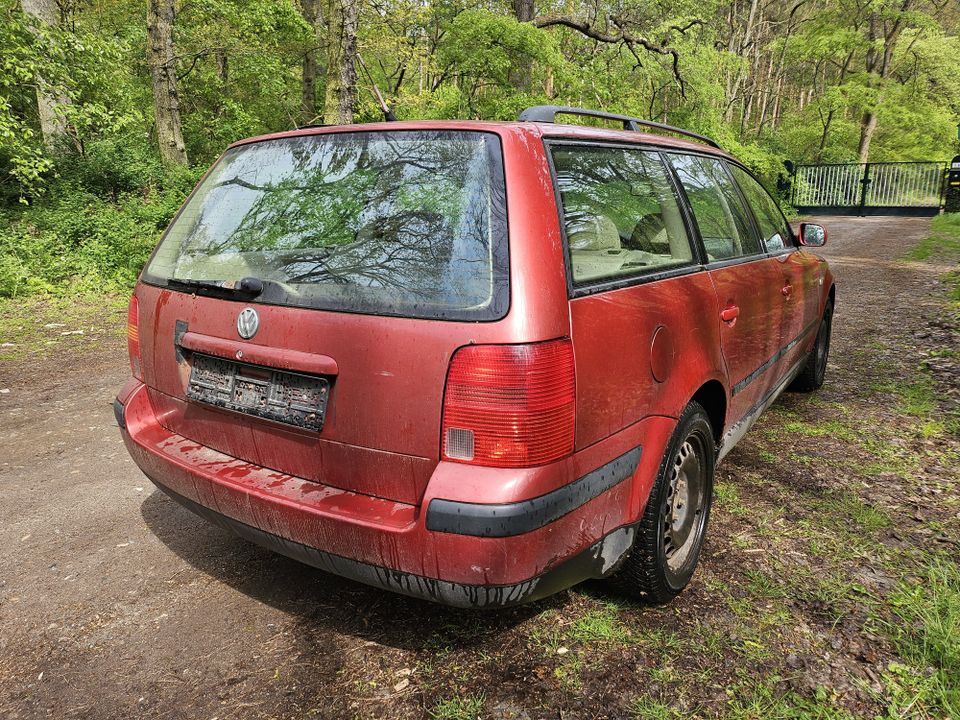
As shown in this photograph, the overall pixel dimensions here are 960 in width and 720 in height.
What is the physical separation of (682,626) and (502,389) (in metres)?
1.28

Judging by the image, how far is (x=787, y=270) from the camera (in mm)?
3787

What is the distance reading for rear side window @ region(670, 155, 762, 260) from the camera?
9.61 feet

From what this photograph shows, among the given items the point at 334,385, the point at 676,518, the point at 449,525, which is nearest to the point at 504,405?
the point at 449,525

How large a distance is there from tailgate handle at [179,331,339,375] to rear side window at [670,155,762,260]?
1771mm

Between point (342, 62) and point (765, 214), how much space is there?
6.32 metres

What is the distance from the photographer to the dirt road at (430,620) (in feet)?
6.83

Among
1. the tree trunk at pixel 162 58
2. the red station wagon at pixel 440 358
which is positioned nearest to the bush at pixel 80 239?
the tree trunk at pixel 162 58

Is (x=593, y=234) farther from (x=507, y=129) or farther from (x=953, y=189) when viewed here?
(x=953, y=189)

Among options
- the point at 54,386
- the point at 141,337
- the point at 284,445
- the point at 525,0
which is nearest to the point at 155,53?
the point at 525,0

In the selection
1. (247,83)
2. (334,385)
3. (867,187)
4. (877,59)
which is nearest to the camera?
(334,385)

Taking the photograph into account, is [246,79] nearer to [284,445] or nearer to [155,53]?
[155,53]

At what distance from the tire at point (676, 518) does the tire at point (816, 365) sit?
8.47ft

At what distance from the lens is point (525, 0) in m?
13.2

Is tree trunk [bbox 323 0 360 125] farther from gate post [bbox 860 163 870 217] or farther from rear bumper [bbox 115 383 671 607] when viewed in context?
gate post [bbox 860 163 870 217]
